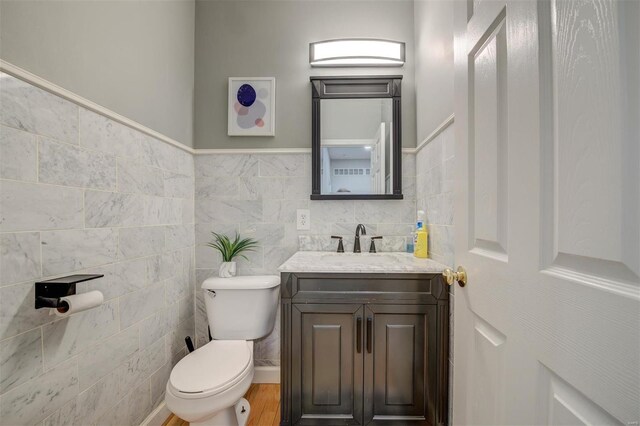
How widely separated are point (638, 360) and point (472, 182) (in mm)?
537

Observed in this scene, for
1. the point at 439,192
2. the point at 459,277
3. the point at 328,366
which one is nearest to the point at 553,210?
the point at 459,277

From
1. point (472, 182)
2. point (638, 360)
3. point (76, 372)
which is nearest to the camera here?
point (638, 360)

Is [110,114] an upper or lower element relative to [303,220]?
upper

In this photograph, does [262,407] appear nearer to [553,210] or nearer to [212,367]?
[212,367]

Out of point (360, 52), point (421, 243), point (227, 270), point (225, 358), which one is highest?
point (360, 52)

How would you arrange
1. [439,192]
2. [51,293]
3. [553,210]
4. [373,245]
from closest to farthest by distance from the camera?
[553,210], [51,293], [439,192], [373,245]

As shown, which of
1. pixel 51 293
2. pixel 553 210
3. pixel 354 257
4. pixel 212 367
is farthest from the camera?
pixel 354 257

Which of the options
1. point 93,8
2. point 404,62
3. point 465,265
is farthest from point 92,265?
point 404,62

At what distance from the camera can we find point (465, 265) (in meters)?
0.85

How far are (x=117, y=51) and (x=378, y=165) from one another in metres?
1.54

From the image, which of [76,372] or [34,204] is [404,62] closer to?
[34,204]

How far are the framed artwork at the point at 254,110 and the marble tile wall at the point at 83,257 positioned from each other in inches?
18.9

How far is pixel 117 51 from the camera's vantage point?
1228 mm

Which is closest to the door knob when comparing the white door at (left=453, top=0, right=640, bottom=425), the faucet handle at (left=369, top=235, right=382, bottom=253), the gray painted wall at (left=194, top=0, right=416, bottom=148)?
the white door at (left=453, top=0, right=640, bottom=425)
